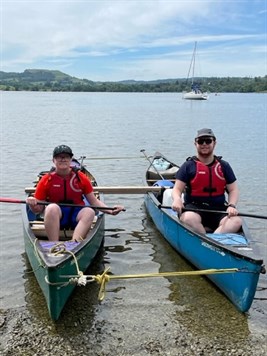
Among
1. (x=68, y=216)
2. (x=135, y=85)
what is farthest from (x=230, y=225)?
(x=135, y=85)

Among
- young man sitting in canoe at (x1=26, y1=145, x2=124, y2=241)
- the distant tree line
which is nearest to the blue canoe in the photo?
young man sitting in canoe at (x1=26, y1=145, x2=124, y2=241)

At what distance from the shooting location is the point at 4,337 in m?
4.99

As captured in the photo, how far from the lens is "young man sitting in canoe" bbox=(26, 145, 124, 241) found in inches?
250

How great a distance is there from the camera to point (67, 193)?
6.63 m

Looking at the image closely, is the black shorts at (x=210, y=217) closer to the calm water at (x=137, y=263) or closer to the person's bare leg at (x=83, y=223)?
the calm water at (x=137, y=263)

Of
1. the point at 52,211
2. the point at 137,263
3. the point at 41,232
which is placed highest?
the point at 52,211

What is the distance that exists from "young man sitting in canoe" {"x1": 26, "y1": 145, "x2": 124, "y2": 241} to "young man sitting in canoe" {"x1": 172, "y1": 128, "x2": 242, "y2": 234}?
975mm

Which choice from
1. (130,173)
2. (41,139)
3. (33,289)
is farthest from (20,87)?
(33,289)

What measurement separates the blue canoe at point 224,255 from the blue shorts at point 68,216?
60.1 inches

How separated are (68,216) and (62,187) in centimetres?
43

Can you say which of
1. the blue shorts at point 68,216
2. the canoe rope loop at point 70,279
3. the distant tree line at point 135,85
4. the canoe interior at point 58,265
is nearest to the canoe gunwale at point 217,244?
the canoe interior at point 58,265

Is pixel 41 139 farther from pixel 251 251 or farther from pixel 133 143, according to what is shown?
pixel 251 251

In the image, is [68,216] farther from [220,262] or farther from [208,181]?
[220,262]

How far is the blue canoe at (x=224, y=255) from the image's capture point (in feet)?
17.1
